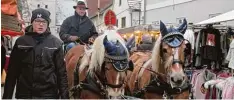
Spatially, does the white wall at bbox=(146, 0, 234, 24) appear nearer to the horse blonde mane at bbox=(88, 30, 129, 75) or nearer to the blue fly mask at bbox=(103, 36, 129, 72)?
the horse blonde mane at bbox=(88, 30, 129, 75)

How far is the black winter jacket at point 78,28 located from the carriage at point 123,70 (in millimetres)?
1750

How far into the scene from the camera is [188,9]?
18.3m

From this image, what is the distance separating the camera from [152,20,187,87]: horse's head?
209 inches

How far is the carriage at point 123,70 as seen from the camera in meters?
5.02

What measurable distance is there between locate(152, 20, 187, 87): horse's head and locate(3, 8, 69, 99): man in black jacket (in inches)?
56.9

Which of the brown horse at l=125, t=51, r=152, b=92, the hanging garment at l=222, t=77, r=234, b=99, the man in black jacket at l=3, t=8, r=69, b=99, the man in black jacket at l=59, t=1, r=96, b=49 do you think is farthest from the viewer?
the man in black jacket at l=59, t=1, r=96, b=49

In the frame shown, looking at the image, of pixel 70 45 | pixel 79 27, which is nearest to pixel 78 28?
pixel 79 27

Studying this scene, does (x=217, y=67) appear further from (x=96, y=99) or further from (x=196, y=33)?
(x=96, y=99)

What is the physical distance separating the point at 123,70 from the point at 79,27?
3133mm

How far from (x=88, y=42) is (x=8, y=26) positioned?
11.4 ft

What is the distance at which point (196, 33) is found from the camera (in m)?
10.7

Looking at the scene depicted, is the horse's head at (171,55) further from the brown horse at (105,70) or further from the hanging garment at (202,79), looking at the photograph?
the hanging garment at (202,79)

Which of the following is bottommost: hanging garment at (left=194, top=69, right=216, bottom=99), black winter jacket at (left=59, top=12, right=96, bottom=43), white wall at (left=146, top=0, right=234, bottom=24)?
hanging garment at (left=194, top=69, right=216, bottom=99)

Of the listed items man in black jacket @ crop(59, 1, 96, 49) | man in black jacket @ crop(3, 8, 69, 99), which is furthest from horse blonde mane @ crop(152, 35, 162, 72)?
man in black jacket @ crop(59, 1, 96, 49)
